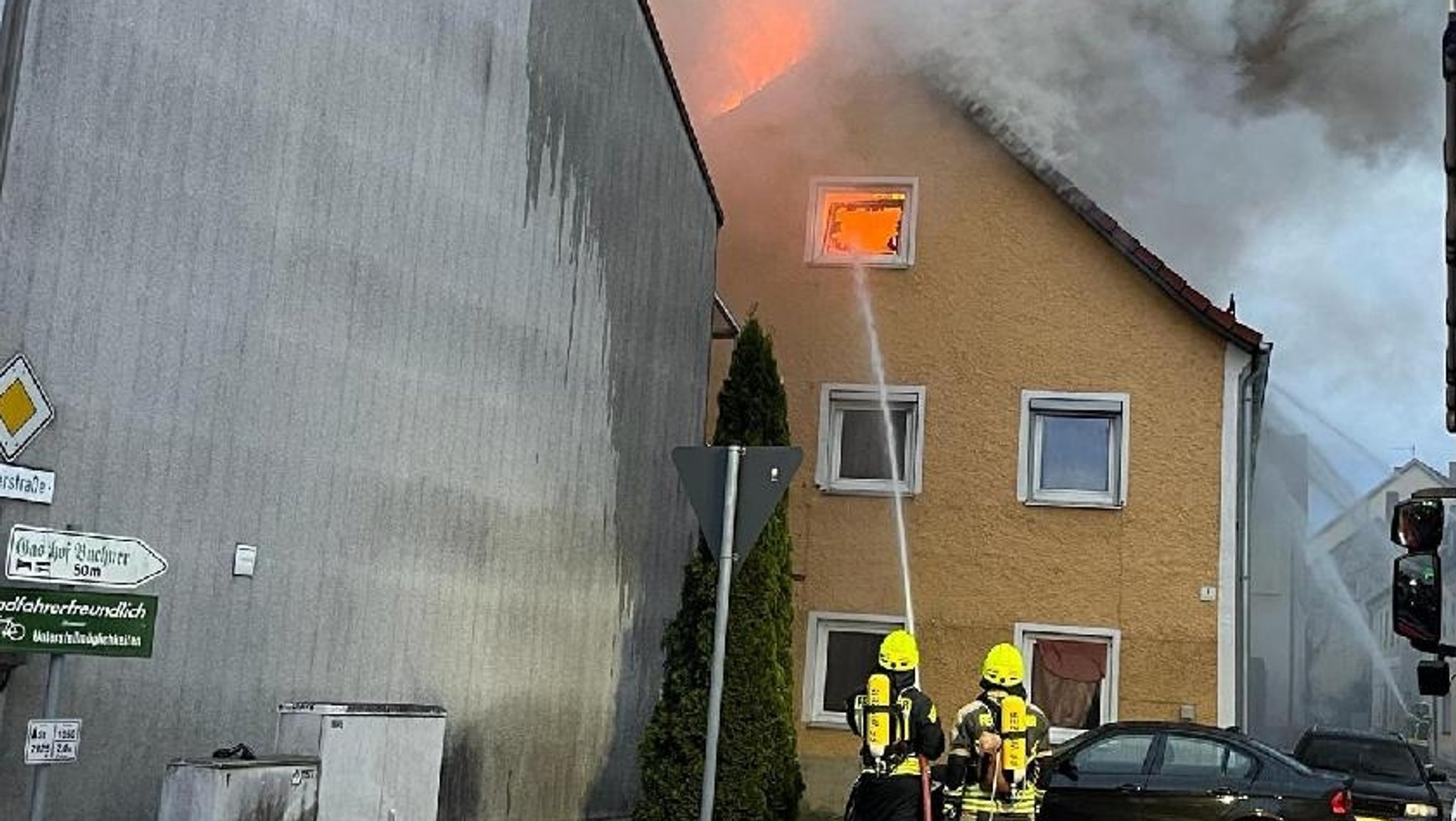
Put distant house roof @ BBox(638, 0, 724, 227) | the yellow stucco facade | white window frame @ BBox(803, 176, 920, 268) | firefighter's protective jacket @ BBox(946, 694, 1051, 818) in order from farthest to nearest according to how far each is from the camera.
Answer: white window frame @ BBox(803, 176, 920, 268), the yellow stucco facade, distant house roof @ BBox(638, 0, 724, 227), firefighter's protective jacket @ BBox(946, 694, 1051, 818)

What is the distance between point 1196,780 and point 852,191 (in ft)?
26.0

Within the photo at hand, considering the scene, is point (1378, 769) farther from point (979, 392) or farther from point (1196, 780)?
point (979, 392)

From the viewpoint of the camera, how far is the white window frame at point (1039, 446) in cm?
1599

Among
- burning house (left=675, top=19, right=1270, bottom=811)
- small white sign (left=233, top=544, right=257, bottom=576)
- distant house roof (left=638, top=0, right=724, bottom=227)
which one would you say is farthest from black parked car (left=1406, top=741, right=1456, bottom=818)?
small white sign (left=233, top=544, right=257, bottom=576)

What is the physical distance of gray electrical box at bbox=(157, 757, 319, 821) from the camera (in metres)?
7.02

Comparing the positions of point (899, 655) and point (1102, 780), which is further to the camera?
point (1102, 780)

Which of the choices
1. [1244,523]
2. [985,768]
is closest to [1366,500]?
[1244,523]

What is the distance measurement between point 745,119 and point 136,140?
34.8 feet

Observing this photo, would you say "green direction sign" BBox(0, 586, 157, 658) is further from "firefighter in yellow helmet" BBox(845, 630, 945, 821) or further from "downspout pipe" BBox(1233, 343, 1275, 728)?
"downspout pipe" BBox(1233, 343, 1275, 728)

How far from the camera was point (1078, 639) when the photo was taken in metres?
15.9

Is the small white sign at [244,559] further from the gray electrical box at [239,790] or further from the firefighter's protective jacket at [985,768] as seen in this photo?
the firefighter's protective jacket at [985,768]

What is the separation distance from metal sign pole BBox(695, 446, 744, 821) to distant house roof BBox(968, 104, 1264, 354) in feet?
32.7

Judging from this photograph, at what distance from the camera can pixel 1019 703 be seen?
31.2 feet

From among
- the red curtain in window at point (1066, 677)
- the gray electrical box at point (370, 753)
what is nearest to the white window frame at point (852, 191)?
the red curtain in window at point (1066, 677)
